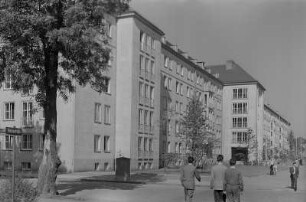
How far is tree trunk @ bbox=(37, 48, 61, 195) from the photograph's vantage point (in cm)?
1727

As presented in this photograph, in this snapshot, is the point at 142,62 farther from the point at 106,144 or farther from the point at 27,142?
the point at 27,142

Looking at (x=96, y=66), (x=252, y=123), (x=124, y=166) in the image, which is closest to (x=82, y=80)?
(x=96, y=66)

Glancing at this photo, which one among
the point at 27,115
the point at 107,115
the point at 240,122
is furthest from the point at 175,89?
the point at 240,122

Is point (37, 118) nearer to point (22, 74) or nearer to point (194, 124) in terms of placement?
point (194, 124)

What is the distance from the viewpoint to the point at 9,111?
46.0 meters

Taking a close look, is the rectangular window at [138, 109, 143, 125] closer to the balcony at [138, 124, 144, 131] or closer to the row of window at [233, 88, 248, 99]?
the balcony at [138, 124, 144, 131]

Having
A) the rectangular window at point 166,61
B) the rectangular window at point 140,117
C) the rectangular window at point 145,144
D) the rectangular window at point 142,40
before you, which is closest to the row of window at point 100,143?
the rectangular window at point 140,117

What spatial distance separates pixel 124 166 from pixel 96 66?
11.9 metres

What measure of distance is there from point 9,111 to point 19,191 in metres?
33.9

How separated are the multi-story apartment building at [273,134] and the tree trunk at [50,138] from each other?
82225 millimetres

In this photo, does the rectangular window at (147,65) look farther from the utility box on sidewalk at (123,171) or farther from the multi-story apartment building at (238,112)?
the multi-story apartment building at (238,112)

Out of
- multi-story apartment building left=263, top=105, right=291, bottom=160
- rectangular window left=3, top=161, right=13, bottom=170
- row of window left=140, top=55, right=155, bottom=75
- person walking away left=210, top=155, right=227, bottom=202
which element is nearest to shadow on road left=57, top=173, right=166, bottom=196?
person walking away left=210, top=155, right=227, bottom=202

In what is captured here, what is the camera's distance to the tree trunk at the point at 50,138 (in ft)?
56.6

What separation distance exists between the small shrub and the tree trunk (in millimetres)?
3160
